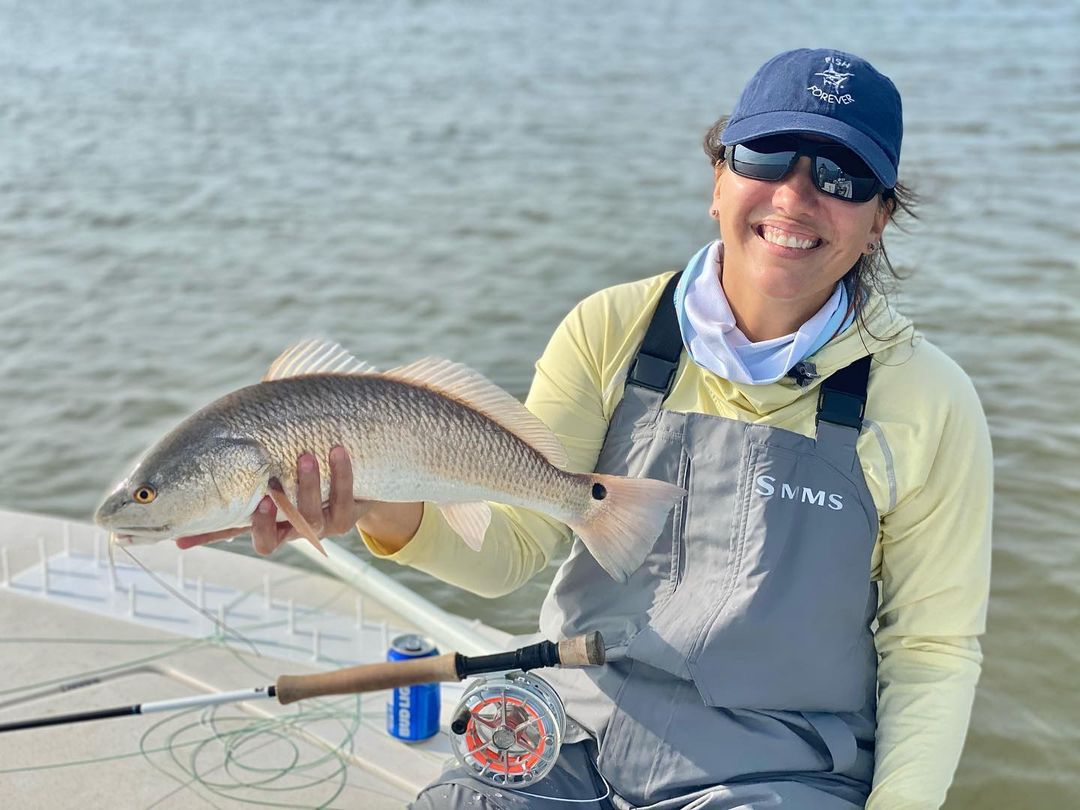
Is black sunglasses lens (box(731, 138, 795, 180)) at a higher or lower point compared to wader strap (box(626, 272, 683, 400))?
higher

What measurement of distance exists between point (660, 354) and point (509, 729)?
82 cm

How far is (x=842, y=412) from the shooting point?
2418mm

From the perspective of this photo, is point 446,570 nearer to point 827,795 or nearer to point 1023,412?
point 827,795

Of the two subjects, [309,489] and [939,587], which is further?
[939,587]

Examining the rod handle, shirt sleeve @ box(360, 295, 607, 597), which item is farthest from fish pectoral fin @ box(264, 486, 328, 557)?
the rod handle

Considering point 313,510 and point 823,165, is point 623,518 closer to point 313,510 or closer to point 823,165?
point 313,510

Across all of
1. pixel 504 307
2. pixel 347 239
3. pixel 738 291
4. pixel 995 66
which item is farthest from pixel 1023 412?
pixel 995 66

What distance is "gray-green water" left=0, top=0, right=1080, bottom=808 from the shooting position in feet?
19.9

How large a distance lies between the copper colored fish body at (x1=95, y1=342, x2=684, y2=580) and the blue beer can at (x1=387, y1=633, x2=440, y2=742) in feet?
3.15

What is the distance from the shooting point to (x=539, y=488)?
2.31m

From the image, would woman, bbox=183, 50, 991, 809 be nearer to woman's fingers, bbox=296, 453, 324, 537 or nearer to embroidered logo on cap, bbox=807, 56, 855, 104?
embroidered logo on cap, bbox=807, 56, 855, 104

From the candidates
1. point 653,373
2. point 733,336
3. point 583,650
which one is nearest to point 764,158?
point 733,336

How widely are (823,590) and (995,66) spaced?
561 inches

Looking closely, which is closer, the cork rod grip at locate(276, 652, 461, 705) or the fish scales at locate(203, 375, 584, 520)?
the fish scales at locate(203, 375, 584, 520)
